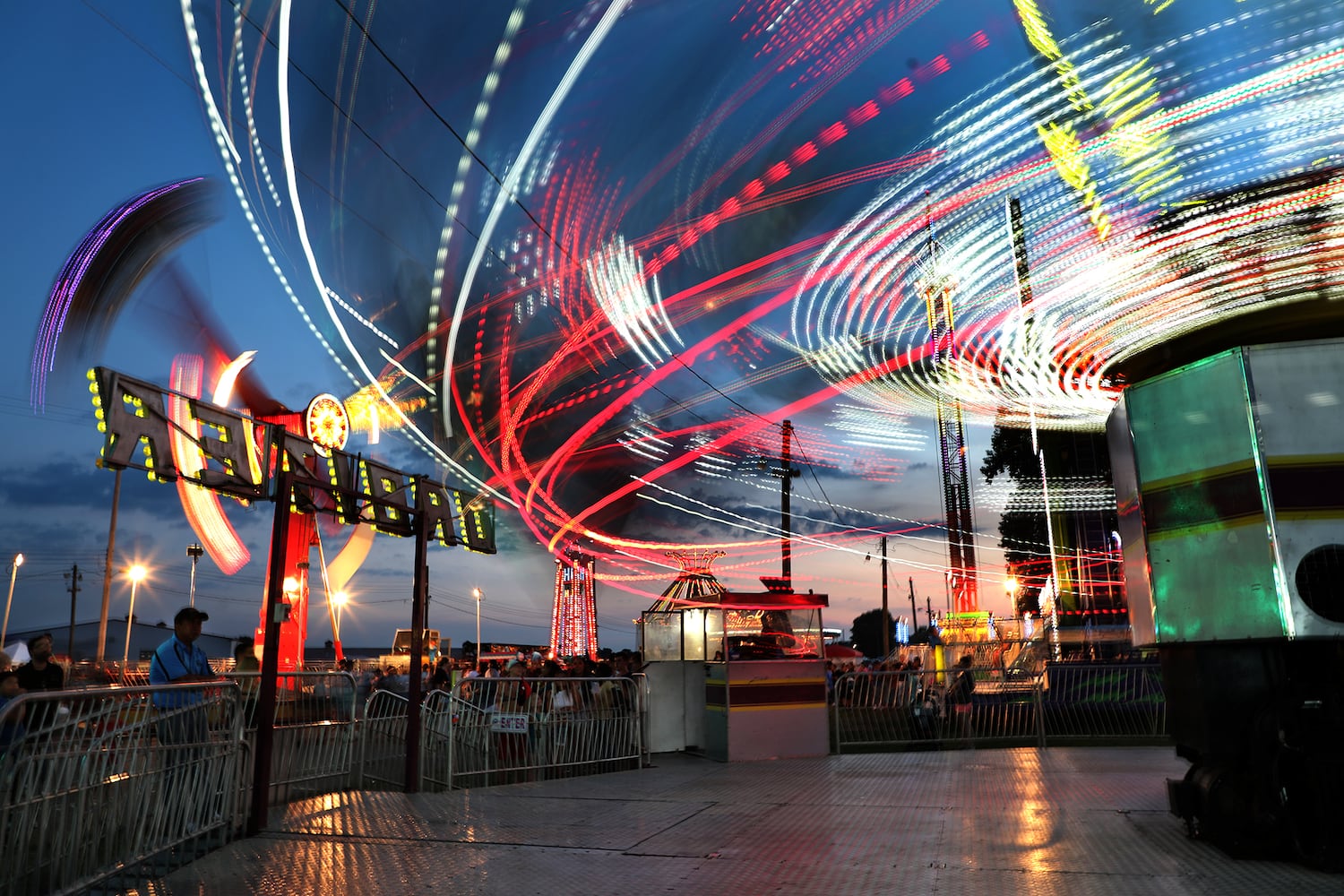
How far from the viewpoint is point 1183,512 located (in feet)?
20.9

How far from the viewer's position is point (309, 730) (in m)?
10.4

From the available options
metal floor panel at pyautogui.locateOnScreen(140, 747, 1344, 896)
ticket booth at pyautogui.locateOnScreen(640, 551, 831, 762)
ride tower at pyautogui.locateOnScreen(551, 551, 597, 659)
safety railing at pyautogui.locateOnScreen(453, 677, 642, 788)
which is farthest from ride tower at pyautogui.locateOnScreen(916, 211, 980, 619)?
metal floor panel at pyautogui.locateOnScreen(140, 747, 1344, 896)

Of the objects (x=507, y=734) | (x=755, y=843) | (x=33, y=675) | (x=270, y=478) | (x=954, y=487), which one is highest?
(x=954, y=487)

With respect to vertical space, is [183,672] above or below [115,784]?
above

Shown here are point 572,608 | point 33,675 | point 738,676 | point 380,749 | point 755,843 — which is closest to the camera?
point 755,843

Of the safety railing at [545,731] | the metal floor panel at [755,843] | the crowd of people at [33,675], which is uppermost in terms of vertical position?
the crowd of people at [33,675]

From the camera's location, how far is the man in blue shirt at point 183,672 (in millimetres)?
7113

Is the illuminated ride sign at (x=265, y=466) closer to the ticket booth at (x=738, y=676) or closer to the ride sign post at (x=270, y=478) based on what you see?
the ride sign post at (x=270, y=478)

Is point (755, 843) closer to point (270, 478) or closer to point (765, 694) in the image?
point (270, 478)

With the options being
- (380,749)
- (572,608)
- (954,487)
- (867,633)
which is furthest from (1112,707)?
(867,633)

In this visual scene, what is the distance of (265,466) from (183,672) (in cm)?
202

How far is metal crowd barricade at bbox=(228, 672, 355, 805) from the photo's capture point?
9984 millimetres

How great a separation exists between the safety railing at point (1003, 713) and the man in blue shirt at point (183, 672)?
33.2 ft

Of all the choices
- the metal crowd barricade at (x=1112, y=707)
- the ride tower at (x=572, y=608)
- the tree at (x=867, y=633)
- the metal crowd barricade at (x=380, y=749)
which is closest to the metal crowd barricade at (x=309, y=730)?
the metal crowd barricade at (x=380, y=749)
